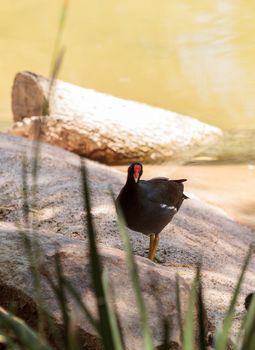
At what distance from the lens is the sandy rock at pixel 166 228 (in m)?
4.70

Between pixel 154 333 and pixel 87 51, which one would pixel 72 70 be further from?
pixel 154 333

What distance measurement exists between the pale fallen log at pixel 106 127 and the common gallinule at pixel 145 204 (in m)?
4.40

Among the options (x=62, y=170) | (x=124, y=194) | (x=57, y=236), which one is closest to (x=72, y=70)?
(x=62, y=170)

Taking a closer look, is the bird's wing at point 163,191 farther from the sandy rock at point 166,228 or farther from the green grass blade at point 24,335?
the green grass blade at point 24,335

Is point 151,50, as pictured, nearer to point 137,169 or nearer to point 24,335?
point 137,169

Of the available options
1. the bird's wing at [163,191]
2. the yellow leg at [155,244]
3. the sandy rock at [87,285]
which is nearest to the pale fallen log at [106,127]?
the bird's wing at [163,191]

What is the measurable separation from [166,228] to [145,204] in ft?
3.76

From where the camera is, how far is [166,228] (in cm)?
561

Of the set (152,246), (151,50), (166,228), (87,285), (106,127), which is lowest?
(151,50)

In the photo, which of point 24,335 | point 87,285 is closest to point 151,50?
point 87,285

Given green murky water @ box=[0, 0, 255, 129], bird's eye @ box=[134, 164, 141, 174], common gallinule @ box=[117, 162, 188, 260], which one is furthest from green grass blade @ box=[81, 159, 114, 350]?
green murky water @ box=[0, 0, 255, 129]

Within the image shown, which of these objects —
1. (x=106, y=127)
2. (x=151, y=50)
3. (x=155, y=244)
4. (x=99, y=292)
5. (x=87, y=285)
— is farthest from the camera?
(x=151, y=50)

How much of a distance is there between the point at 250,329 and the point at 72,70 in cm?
1215

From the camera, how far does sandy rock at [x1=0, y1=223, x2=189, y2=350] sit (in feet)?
8.58
